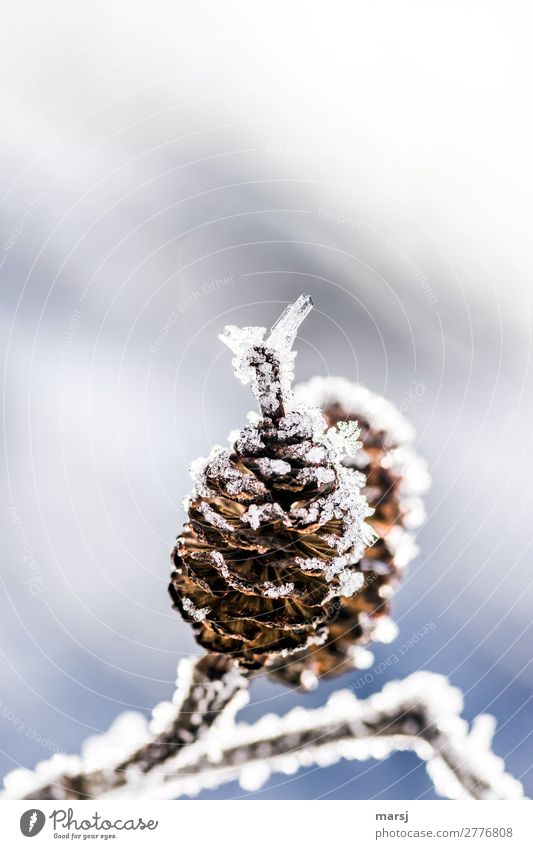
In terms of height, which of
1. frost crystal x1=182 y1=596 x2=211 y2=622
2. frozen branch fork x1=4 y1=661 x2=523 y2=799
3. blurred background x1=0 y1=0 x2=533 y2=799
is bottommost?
frozen branch fork x1=4 y1=661 x2=523 y2=799

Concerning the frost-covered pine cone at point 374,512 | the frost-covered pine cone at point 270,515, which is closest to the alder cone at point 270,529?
the frost-covered pine cone at point 270,515

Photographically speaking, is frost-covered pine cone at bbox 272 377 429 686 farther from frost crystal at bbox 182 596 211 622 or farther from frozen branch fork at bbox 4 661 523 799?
frost crystal at bbox 182 596 211 622

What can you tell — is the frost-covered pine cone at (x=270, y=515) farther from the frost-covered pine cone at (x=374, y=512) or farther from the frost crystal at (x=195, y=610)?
the frost-covered pine cone at (x=374, y=512)

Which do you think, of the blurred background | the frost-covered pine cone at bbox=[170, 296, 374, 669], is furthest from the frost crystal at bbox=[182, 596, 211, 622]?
the blurred background

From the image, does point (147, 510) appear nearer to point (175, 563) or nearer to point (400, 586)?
point (175, 563)

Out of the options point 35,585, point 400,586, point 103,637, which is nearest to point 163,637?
point 103,637

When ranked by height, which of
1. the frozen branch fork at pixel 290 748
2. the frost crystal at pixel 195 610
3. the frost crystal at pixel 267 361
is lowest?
the frozen branch fork at pixel 290 748
